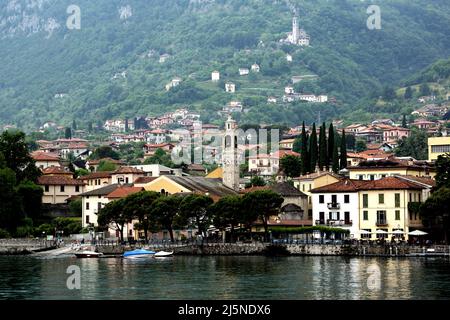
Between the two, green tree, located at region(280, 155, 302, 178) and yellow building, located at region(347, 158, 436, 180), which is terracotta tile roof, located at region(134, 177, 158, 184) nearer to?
yellow building, located at region(347, 158, 436, 180)

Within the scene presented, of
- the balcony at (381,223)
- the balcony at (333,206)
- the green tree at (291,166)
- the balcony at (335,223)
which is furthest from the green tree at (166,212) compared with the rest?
the green tree at (291,166)

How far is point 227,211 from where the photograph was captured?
4139 inches

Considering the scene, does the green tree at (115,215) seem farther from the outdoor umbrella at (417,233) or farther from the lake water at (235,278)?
the outdoor umbrella at (417,233)

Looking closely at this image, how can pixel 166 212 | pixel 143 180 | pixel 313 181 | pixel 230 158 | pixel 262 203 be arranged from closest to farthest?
pixel 262 203, pixel 166 212, pixel 313 181, pixel 230 158, pixel 143 180

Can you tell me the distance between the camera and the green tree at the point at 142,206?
109m

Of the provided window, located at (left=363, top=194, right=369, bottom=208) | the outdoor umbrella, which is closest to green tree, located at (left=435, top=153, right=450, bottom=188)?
the outdoor umbrella

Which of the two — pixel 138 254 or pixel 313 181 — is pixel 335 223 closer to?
pixel 313 181

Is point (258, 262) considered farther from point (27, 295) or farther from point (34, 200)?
point (34, 200)

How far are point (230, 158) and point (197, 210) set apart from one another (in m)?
25.3

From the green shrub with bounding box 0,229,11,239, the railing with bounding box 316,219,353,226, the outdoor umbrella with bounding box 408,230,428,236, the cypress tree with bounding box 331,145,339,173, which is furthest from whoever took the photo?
the cypress tree with bounding box 331,145,339,173

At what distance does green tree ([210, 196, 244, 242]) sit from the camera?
105 m

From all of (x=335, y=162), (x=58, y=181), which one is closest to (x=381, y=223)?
(x=335, y=162)

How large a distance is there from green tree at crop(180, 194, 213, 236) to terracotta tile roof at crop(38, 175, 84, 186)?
38.7 metres

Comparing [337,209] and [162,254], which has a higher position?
[337,209]
